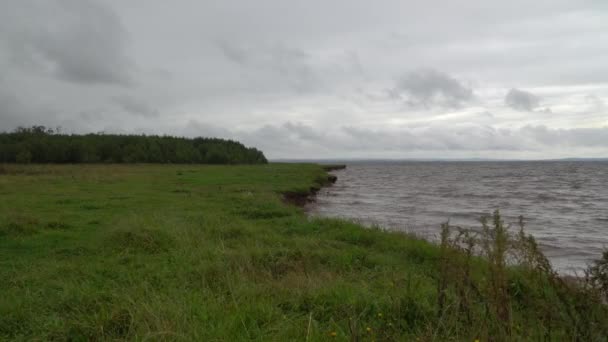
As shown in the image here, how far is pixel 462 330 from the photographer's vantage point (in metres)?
4.08

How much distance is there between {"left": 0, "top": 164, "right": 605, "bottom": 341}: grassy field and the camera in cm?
418

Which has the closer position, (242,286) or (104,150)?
(242,286)

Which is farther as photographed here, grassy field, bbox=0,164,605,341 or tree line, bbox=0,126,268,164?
tree line, bbox=0,126,268,164

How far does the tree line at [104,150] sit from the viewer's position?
7244 cm

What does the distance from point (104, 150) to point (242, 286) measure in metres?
84.9

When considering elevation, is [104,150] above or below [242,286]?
above

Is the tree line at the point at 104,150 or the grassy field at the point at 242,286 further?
the tree line at the point at 104,150

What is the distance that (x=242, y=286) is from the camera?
5.68 m

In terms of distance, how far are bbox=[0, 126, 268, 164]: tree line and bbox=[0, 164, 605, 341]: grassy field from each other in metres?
71.3

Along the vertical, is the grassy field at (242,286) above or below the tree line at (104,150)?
below

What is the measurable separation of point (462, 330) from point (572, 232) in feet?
47.4

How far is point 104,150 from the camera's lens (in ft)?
262

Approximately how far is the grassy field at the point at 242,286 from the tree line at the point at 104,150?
71278mm

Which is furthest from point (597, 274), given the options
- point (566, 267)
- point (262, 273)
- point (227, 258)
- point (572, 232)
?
point (572, 232)
